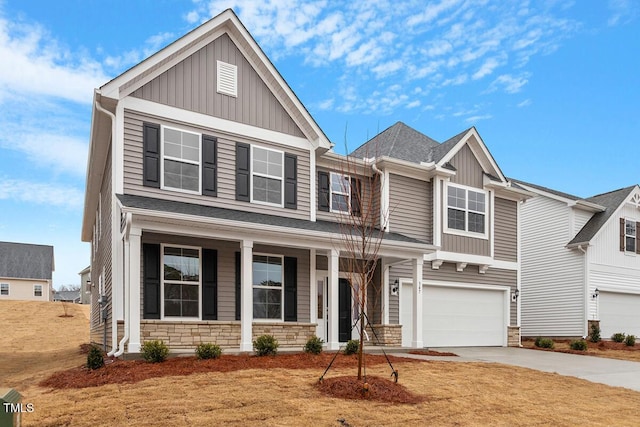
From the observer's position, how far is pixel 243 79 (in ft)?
45.1

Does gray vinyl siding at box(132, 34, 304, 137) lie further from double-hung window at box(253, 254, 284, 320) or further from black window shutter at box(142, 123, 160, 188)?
double-hung window at box(253, 254, 284, 320)

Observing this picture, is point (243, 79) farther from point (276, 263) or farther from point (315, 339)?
point (315, 339)

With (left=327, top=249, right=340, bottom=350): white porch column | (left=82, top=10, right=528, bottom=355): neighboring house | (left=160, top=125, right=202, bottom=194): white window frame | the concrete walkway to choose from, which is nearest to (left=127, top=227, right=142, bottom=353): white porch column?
(left=82, top=10, right=528, bottom=355): neighboring house

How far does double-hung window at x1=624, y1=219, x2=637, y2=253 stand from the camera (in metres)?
22.8

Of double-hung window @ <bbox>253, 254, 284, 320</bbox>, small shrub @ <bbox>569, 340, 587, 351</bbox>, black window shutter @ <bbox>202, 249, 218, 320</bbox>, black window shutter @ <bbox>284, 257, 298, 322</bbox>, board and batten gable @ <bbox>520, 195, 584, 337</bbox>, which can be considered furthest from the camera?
board and batten gable @ <bbox>520, 195, 584, 337</bbox>

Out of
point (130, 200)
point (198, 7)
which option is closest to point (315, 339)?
point (130, 200)

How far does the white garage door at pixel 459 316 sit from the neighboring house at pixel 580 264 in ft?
15.9

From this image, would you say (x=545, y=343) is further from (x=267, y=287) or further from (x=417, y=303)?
(x=267, y=287)

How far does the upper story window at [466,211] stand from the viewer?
1706 cm

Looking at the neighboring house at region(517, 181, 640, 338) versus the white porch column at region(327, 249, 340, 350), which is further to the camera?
the neighboring house at region(517, 181, 640, 338)

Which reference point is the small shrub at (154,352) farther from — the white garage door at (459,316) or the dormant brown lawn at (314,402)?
the white garage door at (459,316)

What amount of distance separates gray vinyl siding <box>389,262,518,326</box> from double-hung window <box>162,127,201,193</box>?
6615 mm

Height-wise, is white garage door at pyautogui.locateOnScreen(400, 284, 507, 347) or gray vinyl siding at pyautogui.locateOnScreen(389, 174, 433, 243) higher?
gray vinyl siding at pyautogui.locateOnScreen(389, 174, 433, 243)

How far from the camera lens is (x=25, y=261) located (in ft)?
155
